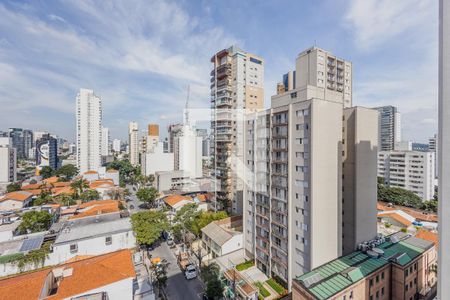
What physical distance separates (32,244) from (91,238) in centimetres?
614

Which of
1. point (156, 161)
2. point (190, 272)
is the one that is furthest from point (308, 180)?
point (156, 161)

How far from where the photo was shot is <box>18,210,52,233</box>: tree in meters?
26.5

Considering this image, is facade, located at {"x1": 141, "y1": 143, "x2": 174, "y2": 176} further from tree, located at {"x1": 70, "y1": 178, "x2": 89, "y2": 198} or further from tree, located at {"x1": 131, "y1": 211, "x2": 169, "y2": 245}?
tree, located at {"x1": 131, "y1": 211, "x2": 169, "y2": 245}

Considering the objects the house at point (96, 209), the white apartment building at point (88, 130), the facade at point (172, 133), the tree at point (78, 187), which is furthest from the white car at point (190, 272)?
the white apartment building at point (88, 130)

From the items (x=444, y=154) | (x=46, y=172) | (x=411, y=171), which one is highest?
(x=444, y=154)

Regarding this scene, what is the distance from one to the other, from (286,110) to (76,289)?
67.5 feet

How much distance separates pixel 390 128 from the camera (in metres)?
87.9

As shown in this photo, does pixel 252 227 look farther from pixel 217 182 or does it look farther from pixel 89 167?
pixel 89 167

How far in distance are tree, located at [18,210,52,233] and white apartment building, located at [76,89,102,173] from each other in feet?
173

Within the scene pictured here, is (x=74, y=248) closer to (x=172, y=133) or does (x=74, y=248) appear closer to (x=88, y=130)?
(x=88, y=130)

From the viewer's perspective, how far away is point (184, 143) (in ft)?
217

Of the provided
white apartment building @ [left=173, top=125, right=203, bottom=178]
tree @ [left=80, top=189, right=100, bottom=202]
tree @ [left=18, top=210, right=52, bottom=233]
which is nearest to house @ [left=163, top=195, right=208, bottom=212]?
tree @ [left=80, top=189, right=100, bottom=202]

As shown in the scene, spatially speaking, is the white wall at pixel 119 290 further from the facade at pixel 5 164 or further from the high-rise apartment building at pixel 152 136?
the facade at pixel 5 164

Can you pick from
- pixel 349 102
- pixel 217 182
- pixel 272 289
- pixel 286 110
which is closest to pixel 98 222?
pixel 217 182
